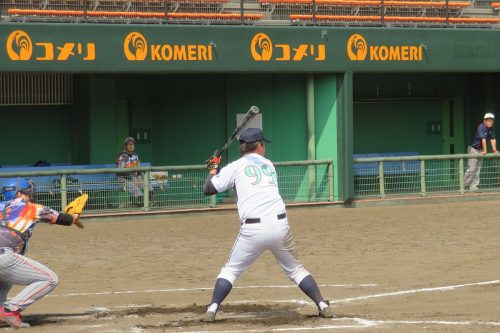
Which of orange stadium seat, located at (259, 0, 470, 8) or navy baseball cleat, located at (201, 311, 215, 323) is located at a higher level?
orange stadium seat, located at (259, 0, 470, 8)

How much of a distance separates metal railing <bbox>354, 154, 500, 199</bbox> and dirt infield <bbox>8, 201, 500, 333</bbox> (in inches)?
62.2

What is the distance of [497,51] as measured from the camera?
2303 centimetres

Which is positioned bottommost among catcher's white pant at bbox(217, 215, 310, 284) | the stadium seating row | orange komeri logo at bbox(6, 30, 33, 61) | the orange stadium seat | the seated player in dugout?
catcher's white pant at bbox(217, 215, 310, 284)

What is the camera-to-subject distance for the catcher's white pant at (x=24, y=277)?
889cm

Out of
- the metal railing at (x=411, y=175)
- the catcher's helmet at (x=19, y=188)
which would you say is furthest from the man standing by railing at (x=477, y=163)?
the catcher's helmet at (x=19, y=188)

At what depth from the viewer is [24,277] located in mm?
9008

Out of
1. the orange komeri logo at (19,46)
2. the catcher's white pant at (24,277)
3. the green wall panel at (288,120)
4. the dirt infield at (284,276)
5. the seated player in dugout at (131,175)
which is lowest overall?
the dirt infield at (284,276)

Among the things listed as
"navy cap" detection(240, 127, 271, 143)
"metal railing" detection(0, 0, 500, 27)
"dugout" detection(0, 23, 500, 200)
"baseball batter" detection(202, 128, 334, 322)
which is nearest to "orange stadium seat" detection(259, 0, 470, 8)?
"metal railing" detection(0, 0, 500, 27)

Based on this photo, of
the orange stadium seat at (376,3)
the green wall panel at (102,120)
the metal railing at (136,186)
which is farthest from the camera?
the orange stadium seat at (376,3)

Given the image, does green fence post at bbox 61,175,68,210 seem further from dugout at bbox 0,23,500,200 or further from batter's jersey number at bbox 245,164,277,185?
batter's jersey number at bbox 245,164,277,185

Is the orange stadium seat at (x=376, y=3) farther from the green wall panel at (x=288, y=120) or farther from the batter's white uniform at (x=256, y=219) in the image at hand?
the batter's white uniform at (x=256, y=219)

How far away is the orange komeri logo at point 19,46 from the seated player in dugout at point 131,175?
2.45 meters

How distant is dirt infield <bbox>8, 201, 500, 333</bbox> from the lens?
926 cm

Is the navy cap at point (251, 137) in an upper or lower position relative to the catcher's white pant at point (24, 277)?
upper
